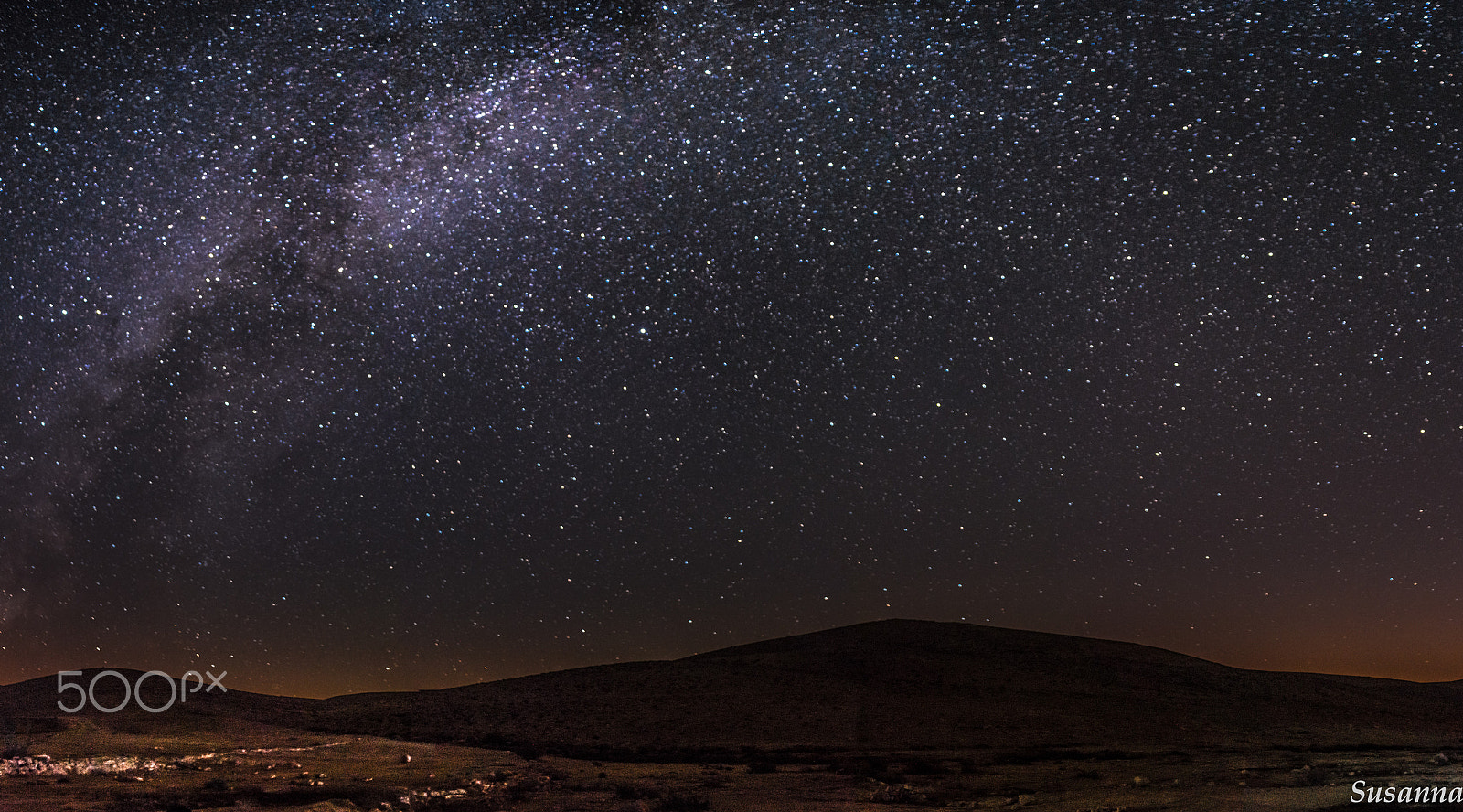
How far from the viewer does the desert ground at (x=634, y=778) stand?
15.6 metres

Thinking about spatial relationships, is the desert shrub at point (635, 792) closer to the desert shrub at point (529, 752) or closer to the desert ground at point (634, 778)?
the desert ground at point (634, 778)

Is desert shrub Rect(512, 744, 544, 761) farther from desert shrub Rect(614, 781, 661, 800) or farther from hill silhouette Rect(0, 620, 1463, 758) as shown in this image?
desert shrub Rect(614, 781, 661, 800)

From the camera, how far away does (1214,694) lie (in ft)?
162

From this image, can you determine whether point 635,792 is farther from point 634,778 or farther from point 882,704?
point 882,704

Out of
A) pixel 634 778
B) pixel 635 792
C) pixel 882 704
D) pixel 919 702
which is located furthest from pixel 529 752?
pixel 919 702

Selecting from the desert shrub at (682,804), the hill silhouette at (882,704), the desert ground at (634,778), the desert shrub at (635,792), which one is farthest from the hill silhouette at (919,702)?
the desert shrub at (682,804)

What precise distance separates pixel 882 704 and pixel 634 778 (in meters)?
24.8

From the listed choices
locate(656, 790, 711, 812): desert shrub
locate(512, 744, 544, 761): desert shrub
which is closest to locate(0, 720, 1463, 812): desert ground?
locate(656, 790, 711, 812): desert shrub

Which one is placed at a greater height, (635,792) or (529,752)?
(635,792)

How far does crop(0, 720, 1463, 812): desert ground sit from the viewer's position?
15.6 meters

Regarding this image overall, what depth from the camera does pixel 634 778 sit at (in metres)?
21.6

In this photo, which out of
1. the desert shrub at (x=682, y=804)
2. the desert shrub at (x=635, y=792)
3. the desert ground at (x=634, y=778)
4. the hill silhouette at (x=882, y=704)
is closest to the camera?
the desert ground at (x=634, y=778)

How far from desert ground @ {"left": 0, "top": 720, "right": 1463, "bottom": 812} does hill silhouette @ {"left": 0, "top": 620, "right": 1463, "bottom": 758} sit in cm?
551

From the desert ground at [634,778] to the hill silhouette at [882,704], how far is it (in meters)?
5.51
